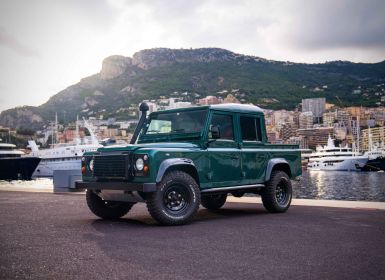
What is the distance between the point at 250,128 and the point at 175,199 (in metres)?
2.80

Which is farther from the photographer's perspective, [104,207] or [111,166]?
[104,207]

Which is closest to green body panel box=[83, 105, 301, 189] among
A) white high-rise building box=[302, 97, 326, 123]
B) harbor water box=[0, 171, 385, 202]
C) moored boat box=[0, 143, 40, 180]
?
harbor water box=[0, 171, 385, 202]

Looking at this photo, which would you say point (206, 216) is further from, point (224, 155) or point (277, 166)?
point (277, 166)

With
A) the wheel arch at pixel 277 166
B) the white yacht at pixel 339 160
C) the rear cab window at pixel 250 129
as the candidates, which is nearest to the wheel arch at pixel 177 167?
the rear cab window at pixel 250 129

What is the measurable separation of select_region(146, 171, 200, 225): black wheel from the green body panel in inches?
11.7

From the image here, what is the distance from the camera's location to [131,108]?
4889 inches

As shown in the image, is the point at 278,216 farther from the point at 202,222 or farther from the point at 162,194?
the point at 162,194

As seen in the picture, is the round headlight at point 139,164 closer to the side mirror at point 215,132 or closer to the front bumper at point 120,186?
the front bumper at point 120,186

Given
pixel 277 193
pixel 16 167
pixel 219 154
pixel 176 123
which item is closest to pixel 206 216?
pixel 219 154

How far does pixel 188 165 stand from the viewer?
732 cm

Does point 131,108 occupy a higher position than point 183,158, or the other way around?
point 131,108

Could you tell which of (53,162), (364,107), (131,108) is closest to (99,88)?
(131,108)

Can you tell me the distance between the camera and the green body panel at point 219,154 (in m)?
7.02

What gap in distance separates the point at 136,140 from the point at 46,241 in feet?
12.3
